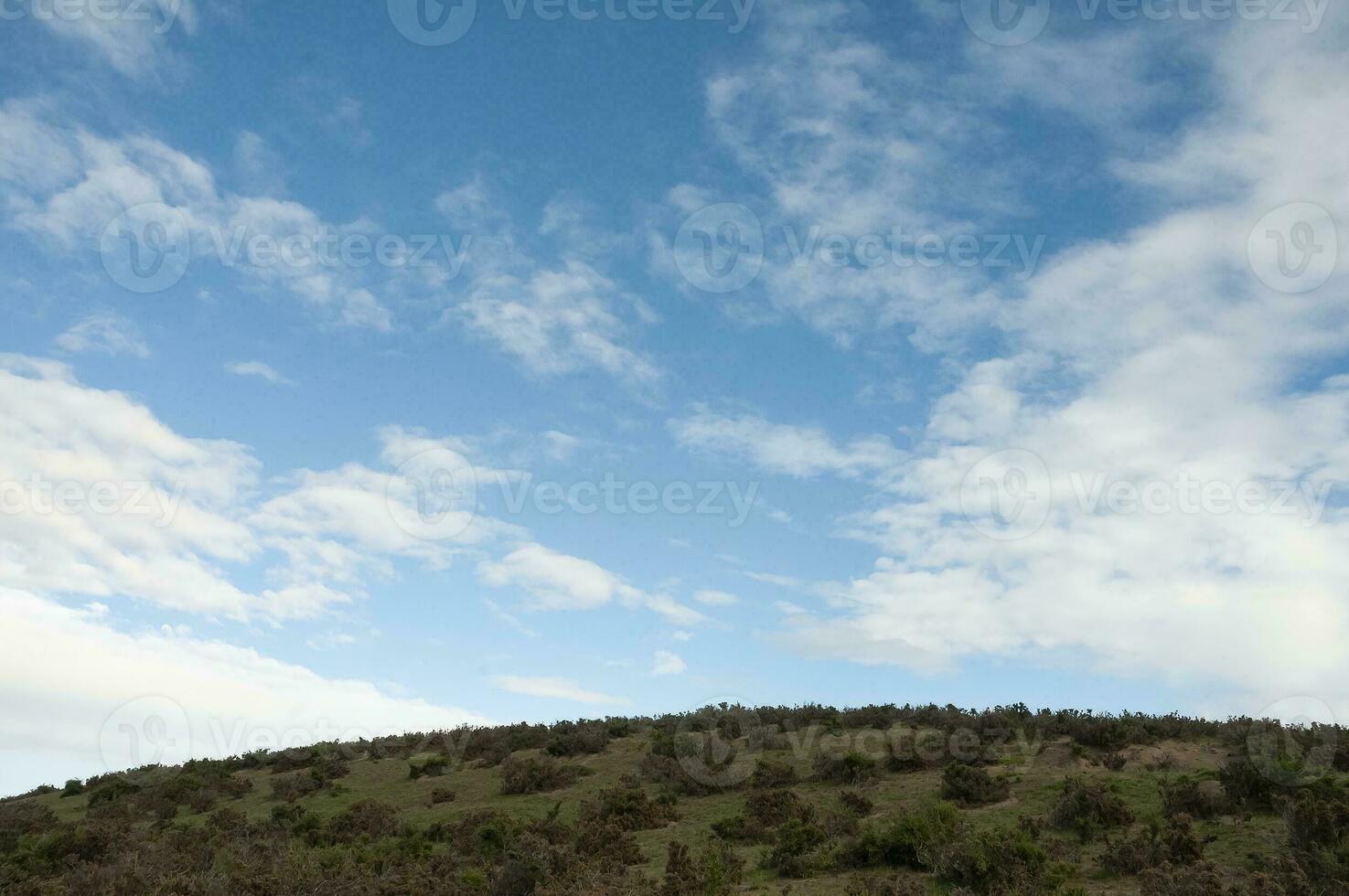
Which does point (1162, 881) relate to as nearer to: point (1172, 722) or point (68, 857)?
point (1172, 722)

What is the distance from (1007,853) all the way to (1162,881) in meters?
2.56

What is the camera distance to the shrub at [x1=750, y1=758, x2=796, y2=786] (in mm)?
24203

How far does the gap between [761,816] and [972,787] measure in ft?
16.9

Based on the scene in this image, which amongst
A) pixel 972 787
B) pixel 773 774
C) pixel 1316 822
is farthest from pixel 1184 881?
pixel 773 774

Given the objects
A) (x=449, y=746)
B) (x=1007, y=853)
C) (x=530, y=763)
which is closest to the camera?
(x=1007, y=853)

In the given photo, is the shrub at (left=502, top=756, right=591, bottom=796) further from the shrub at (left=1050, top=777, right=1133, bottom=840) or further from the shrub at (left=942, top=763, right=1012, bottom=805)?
the shrub at (left=1050, top=777, right=1133, bottom=840)

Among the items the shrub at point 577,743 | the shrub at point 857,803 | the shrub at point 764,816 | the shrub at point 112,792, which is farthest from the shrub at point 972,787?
the shrub at point 112,792

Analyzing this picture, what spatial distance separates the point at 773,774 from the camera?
962 inches

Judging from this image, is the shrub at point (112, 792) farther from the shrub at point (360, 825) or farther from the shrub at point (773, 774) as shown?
the shrub at point (773, 774)

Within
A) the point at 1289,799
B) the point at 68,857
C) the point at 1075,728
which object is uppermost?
the point at 1075,728

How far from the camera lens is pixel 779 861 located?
59.6 ft

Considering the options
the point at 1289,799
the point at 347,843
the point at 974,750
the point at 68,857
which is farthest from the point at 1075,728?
the point at 68,857

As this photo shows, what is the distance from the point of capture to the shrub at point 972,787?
2097 centimetres

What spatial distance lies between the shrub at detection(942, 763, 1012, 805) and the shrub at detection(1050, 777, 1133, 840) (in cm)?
176
